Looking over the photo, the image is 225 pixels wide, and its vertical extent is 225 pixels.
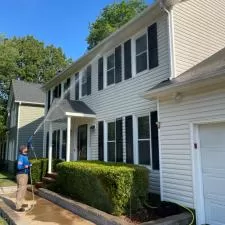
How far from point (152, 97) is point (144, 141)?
1.77 m

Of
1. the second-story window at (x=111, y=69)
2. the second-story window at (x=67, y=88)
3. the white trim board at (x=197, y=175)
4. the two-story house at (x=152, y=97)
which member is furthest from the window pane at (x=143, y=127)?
the second-story window at (x=67, y=88)

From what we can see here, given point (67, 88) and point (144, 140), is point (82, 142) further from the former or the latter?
point (144, 140)

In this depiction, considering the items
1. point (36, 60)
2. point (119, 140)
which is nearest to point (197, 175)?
point (119, 140)

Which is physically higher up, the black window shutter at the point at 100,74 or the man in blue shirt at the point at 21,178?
the black window shutter at the point at 100,74

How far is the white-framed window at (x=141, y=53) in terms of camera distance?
9266mm

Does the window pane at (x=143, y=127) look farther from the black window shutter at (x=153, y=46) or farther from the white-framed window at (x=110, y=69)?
the white-framed window at (x=110, y=69)

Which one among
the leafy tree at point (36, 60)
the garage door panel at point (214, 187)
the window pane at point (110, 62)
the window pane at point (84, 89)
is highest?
the leafy tree at point (36, 60)

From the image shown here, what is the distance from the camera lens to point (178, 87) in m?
6.59

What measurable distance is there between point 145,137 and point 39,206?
423 centimetres

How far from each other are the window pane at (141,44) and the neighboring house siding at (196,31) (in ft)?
4.89

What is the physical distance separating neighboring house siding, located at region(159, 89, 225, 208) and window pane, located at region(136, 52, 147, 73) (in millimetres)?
2028

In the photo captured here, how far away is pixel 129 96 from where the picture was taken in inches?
389

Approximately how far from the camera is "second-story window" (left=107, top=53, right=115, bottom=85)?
11086mm

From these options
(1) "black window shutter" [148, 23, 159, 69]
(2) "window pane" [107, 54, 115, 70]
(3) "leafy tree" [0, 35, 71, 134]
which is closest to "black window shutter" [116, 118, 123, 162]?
(2) "window pane" [107, 54, 115, 70]
